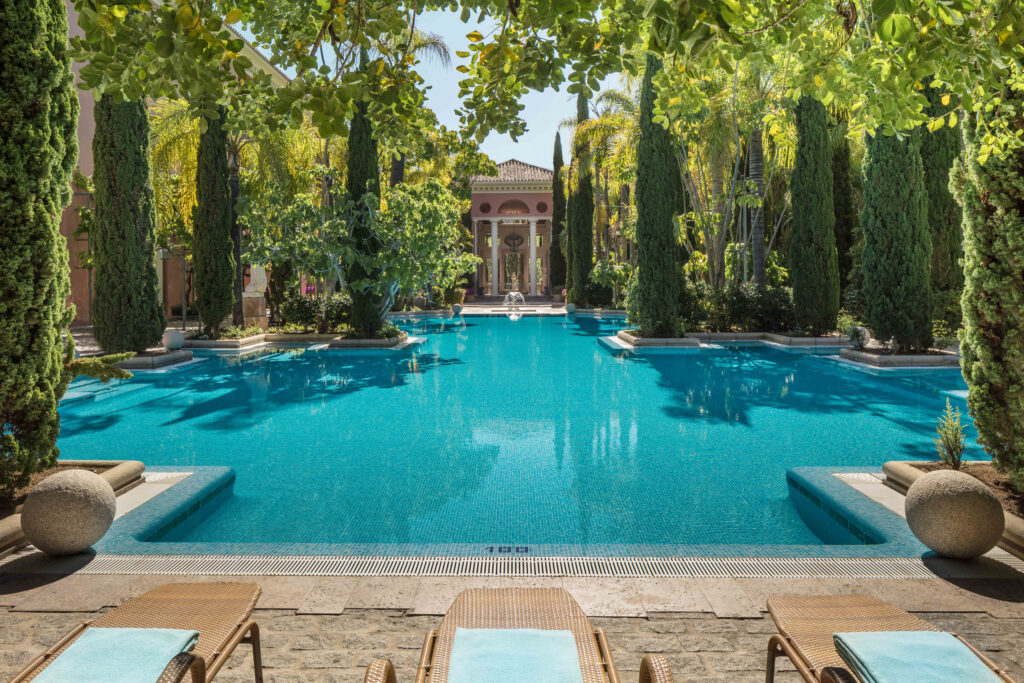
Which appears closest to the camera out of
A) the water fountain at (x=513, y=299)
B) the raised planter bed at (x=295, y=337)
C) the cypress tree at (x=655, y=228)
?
the cypress tree at (x=655, y=228)

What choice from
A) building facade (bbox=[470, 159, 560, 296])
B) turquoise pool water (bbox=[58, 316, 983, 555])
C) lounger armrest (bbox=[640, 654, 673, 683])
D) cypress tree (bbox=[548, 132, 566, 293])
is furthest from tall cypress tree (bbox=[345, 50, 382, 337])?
building facade (bbox=[470, 159, 560, 296])

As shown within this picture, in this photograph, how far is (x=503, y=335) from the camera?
69.4ft

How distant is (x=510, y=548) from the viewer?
4.82m

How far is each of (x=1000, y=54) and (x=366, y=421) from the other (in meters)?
7.90

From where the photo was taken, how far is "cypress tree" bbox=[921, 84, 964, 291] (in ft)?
50.6

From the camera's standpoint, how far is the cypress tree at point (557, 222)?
125ft

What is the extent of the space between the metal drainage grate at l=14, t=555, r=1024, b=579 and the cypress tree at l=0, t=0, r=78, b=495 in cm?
117

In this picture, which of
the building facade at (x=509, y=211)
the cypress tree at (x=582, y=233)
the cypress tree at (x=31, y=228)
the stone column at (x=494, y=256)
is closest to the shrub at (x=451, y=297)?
the cypress tree at (x=582, y=233)

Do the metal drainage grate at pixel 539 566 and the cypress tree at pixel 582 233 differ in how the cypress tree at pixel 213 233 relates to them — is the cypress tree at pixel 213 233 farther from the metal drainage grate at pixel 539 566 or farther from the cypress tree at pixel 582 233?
the cypress tree at pixel 582 233

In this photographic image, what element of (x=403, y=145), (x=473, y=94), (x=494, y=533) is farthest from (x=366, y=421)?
(x=473, y=94)

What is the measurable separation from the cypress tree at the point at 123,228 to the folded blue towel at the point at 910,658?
14.2m

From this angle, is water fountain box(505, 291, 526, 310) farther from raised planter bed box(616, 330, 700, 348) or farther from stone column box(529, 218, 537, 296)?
raised planter bed box(616, 330, 700, 348)

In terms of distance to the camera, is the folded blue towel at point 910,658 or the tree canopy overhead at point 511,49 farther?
the tree canopy overhead at point 511,49

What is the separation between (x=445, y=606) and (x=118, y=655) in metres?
1.65
